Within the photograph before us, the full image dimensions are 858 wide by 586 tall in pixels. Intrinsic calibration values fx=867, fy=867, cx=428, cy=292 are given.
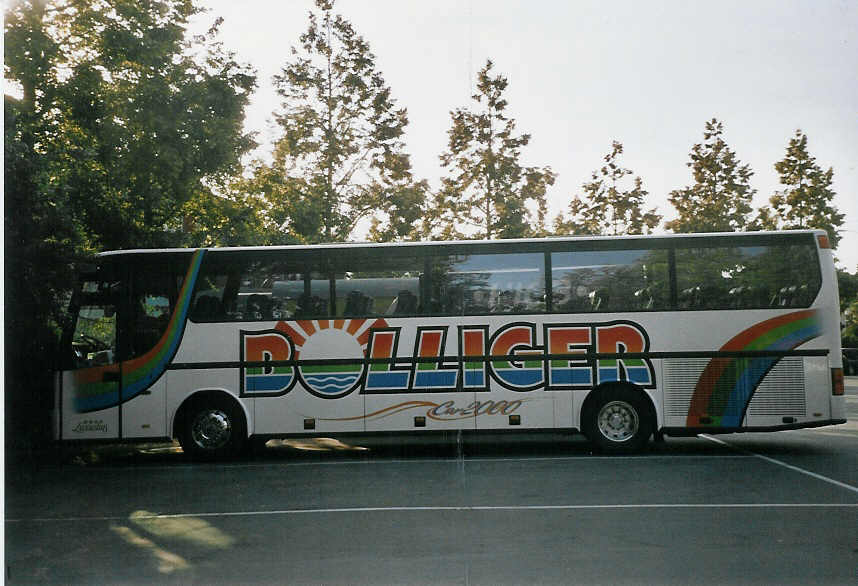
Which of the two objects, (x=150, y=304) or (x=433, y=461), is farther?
(x=150, y=304)

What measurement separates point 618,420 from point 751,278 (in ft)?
9.21

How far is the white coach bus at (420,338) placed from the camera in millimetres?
12523

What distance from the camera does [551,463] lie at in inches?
463

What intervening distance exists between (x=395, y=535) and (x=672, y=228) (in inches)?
1181

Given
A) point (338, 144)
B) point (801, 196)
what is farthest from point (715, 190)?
point (338, 144)

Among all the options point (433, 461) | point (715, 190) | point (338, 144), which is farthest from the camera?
point (715, 190)

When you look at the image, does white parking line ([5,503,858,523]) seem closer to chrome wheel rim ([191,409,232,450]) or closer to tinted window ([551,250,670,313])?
chrome wheel rim ([191,409,232,450])

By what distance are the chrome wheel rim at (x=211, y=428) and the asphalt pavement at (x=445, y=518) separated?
17.9 inches

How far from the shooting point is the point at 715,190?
34250 mm

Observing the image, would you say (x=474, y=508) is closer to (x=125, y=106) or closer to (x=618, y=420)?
(x=618, y=420)

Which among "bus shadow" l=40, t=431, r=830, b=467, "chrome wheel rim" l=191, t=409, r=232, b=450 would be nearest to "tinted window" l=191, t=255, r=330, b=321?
"chrome wheel rim" l=191, t=409, r=232, b=450

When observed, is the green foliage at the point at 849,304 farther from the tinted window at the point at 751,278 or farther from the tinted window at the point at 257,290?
the tinted window at the point at 257,290

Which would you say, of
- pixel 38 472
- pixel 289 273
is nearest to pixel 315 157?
pixel 289 273

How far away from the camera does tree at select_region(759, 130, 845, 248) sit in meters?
34.4
